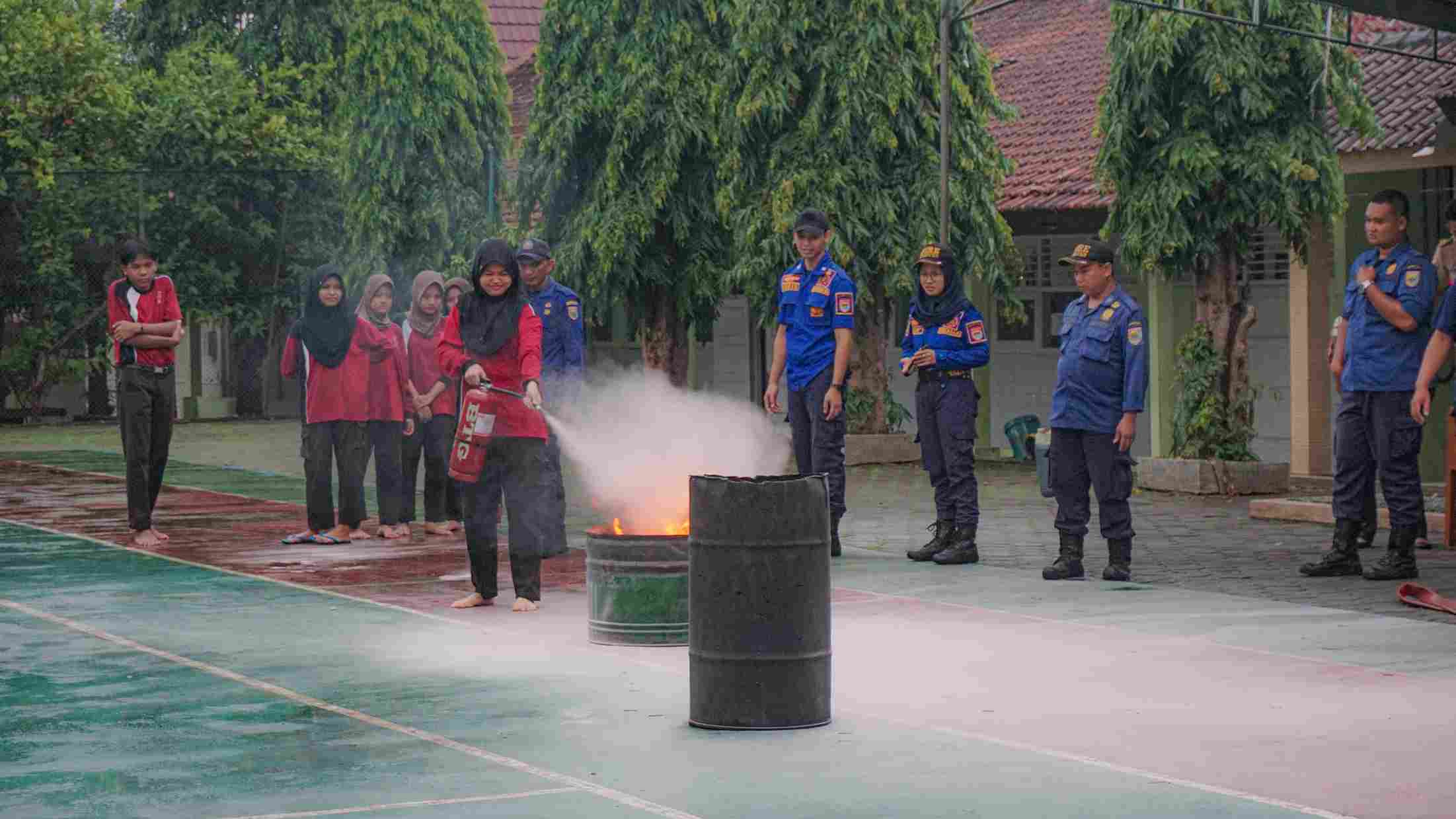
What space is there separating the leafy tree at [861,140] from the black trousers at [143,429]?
31.2 ft

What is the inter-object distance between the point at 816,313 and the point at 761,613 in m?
5.65

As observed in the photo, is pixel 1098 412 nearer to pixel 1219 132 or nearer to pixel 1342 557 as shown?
pixel 1342 557

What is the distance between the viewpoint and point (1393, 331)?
12750 millimetres

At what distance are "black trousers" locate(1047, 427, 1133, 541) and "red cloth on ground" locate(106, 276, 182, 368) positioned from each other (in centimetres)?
618

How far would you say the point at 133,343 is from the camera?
50.3 ft

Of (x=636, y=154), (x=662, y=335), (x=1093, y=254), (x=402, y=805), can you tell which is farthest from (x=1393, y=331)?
(x=662, y=335)

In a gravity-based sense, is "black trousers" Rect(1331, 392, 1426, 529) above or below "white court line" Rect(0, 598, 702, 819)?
above

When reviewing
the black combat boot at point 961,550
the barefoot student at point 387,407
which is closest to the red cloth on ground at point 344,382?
the barefoot student at point 387,407

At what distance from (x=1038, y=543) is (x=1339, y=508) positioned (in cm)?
294

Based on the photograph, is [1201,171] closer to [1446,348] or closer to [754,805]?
[1446,348]

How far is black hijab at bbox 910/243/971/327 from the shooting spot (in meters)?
13.7

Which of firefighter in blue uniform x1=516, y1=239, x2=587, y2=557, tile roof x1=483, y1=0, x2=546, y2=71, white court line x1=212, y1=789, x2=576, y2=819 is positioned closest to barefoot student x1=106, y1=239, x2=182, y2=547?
firefighter in blue uniform x1=516, y1=239, x2=587, y2=557

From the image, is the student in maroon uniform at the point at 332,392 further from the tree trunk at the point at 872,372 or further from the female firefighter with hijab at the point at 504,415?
the tree trunk at the point at 872,372

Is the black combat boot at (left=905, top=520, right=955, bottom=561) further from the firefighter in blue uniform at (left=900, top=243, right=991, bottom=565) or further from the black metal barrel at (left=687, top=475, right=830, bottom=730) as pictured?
the black metal barrel at (left=687, top=475, right=830, bottom=730)
